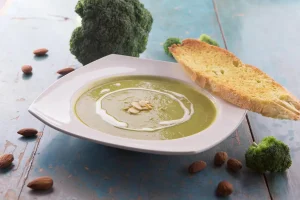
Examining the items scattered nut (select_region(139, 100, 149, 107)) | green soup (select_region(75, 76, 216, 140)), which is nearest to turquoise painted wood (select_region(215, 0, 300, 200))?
green soup (select_region(75, 76, 216, 140))

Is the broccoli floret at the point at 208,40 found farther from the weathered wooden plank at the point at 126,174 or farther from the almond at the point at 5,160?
the almond at the point at 5,160

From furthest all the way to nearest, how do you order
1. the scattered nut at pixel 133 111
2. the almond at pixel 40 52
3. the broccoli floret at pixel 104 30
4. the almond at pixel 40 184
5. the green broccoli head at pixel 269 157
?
1. the almond at pixel 40 52
2. the broccoli floret at pixel 104 30
3. the scattered nut at pixel 133 111
4. the green broccoli head at pixel 269 157
5. the almond at pixel 40 184

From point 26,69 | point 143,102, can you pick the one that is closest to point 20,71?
point 26,69

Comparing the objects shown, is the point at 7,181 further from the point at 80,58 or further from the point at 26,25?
the point at 26,25

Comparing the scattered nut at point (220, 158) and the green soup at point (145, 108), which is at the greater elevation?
the green soup at point (145, 108)

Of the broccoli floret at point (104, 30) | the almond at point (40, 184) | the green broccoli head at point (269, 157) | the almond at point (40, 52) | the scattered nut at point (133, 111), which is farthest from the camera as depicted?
the almond at point (40, 52)

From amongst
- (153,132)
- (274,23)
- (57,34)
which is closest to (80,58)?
(57,34)

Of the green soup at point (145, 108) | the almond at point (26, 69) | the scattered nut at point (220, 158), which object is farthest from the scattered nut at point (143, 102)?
the almond at point (26, 69)
